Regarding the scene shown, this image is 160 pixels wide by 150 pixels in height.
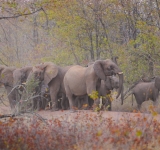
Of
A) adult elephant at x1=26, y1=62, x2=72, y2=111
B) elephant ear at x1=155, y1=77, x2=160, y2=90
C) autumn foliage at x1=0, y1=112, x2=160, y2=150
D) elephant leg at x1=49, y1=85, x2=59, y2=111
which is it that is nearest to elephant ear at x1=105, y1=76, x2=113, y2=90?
elephant ear at x1=155, y1=77, x2=160, y2=90

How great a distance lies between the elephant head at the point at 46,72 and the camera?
55.9ft

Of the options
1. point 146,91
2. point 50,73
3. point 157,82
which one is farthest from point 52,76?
point 157,82

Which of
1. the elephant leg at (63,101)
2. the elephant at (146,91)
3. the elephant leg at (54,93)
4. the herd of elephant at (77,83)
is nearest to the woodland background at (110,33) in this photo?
the elephant at (146,91)

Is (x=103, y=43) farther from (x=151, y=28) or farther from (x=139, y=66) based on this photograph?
(x=151, y=28)

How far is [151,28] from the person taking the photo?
1633 cm

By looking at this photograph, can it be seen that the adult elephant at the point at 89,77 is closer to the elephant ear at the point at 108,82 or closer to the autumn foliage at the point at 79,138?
the elephant ear at the point at 108,82

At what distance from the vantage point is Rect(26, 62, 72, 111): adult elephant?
1709cm

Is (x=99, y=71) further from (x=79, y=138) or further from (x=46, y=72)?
(x=79, y=138)

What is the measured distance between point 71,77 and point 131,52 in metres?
2.88

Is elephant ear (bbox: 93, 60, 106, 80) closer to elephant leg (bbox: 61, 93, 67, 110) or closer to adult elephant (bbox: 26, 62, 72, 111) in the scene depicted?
adult elephant (bbox: 26, 62, 72, 111)

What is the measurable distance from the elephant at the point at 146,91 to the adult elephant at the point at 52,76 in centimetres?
294

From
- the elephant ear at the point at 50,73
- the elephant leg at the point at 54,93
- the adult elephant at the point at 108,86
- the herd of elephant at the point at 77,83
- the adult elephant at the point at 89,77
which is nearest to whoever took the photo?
the adult elephant at the point at 89,77

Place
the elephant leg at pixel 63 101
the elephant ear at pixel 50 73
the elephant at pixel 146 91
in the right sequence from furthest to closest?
the elephant leg at pixel 63 101 < the elephant ear at pixel 50 73 < the elephant at pixel 146 91

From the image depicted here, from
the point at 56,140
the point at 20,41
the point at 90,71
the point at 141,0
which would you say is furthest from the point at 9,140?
the point at 20,41
